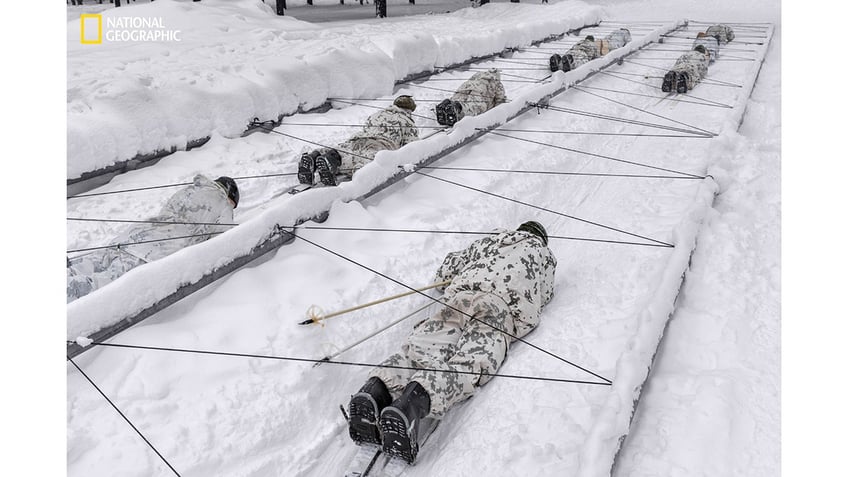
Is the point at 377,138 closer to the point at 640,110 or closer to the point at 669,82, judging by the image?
the point at 640,110

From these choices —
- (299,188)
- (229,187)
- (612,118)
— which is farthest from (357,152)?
(612,118)

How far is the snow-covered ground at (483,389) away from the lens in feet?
7.49

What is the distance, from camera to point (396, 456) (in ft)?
7.46

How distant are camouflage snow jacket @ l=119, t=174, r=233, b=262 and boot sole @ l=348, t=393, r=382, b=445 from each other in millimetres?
1531

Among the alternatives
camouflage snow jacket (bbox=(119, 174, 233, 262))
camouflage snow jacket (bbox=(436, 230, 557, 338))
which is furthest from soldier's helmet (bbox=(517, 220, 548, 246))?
camouflage snow jacket (bbox=(119, 174, 233, 262))

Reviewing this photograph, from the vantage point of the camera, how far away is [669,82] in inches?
308

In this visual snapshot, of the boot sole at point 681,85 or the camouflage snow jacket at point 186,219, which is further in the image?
the boot sole at point 681,85

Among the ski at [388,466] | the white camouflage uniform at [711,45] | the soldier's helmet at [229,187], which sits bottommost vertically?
the ski at [388,466]

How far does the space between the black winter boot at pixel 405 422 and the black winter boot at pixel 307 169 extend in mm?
2569

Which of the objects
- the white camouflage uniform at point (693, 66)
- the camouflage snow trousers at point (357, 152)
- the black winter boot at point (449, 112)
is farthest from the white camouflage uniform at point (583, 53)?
the camouflage snow trousers at point (357, 152)

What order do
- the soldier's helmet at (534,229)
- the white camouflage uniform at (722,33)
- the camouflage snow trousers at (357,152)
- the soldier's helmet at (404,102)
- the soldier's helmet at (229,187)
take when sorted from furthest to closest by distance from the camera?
the white camouflage uniform at (722,33), the soldier's helmet at (404,102), the camouflage snow trousers at (357,152), the soldier's helmet at (229,187), the soldier's helmet at (534,229)

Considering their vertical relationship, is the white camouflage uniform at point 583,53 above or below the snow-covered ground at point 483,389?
above

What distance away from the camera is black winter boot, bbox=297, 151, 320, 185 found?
448cm

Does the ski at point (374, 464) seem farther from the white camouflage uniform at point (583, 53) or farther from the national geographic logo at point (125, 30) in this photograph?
the white camouflage uniform at point (583, 53)
